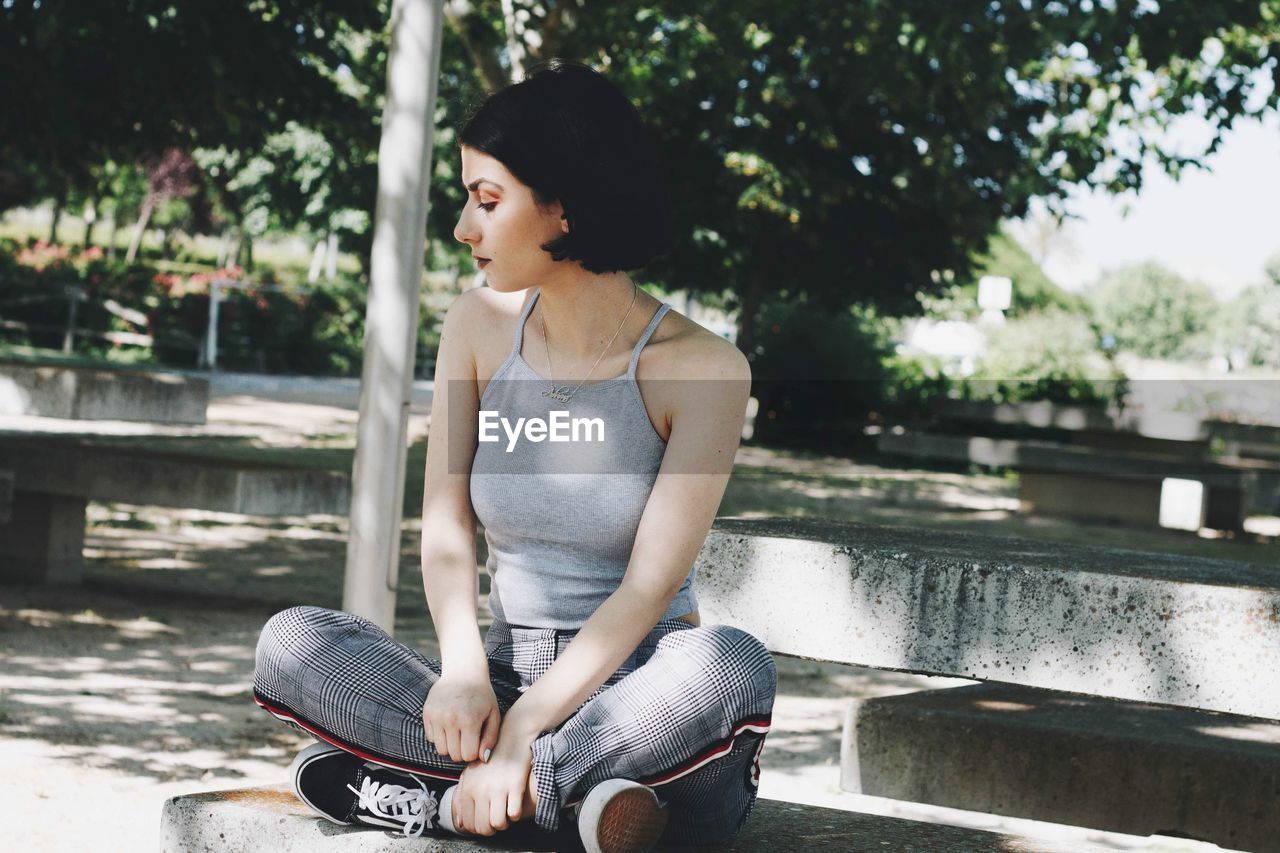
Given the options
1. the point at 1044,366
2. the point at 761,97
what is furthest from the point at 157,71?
the point at 1044,366

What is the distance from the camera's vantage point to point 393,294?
4863mm

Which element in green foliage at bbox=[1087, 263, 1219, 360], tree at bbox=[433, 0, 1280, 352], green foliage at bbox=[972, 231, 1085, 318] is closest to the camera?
tree at bbox=[433, 0, 1280, 352]

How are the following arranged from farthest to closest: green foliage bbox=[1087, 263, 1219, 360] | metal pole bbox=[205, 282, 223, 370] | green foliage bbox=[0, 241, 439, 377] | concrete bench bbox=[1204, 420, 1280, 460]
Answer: green foliage bbox=[1087, 263, 1219, 360]
green foliage bbox=[0, 241, 439, 377]
metal pole bbox=[205, 282, 223, 370]
concrete bench bbox=[1204, 420, 1280, 460]

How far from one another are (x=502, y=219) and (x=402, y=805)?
0.91 meters

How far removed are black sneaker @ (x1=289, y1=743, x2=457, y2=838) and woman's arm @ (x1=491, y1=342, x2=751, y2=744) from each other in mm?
184

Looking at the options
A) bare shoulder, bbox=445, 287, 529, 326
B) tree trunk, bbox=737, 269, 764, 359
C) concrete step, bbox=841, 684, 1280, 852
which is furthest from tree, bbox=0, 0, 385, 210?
tree trunk, bbox=737, 269, 764, 359

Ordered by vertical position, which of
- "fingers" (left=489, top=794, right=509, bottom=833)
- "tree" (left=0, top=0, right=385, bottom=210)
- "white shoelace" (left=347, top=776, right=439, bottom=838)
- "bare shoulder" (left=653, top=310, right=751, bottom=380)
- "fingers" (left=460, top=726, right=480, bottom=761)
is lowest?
"white shoelace" (left=347, top=776, right=439, bottom=838)

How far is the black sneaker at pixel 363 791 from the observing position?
2273 mm

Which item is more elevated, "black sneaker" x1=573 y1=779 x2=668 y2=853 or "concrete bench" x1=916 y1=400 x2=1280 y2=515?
"concrete bench" x1=916 y1=400 x2=1280 y2=515

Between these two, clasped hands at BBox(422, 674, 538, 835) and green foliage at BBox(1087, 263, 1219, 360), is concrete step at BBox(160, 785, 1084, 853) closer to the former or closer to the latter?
clasped hands at BBox(422, 674, 538, 835)

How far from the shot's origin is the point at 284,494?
21.3 ft

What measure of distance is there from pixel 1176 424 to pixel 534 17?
725 cm

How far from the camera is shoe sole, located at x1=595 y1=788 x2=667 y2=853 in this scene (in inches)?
83.3

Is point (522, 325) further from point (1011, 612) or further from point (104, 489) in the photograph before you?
point (104, 489)
